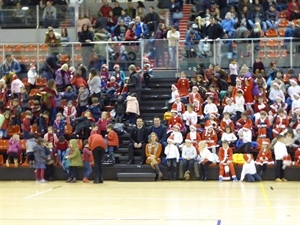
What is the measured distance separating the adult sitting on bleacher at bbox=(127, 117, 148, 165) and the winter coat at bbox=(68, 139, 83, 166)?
72.7 inches

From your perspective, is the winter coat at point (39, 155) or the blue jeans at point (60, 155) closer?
the winter coat at point (39, 155)

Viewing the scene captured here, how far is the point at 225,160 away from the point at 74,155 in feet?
15.7

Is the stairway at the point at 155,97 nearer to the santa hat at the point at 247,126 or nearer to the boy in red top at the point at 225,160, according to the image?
the santa hat at the point at 247,126

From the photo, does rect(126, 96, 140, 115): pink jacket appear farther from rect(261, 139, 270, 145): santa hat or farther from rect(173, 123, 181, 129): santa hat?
rect(261, 139, 270, 145): santa hat

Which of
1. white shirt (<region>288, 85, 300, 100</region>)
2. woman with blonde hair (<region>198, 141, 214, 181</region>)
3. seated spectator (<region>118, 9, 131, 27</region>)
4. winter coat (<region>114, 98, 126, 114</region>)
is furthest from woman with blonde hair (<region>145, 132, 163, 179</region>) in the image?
seated spectator (<region>118, 9, 131, 27</region>)

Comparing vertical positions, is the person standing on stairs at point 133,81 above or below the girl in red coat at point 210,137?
above

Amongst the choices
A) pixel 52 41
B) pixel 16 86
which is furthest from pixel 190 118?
pixel 52 41

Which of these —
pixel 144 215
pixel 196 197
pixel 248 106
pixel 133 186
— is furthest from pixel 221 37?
pixel 144 215

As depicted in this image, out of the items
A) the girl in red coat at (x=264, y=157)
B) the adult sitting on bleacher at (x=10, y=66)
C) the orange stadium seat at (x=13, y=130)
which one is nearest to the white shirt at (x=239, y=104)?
the girl in red coat at (x=264, y=157)

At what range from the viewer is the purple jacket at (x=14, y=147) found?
29.8m

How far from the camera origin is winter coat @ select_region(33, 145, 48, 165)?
94.9 ft

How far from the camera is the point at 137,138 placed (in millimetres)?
30031

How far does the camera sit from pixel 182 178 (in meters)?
29.0

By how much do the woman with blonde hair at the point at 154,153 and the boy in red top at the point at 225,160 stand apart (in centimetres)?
198
